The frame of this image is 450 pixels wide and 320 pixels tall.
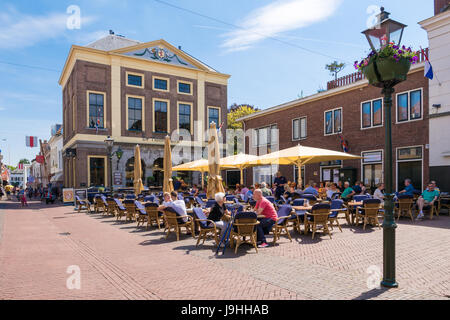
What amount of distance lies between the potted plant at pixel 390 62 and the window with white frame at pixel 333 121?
15.8 meters

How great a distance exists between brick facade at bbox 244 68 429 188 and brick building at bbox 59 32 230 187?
25.2ft

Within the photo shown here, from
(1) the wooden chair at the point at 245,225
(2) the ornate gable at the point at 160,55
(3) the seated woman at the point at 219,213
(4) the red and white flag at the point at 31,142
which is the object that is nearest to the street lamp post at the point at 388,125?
(1) the wooden chair at the point at 245,225

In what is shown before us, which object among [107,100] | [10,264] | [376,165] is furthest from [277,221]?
[107,100]

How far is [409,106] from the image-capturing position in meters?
16.2

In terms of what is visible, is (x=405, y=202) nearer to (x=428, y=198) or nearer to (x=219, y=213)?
(x=428, y=198)

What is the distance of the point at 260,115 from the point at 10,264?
73.2 ft

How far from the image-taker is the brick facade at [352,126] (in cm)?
1564

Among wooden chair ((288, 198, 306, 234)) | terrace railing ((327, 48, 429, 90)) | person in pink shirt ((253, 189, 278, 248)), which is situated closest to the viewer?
person in pink shirt ((253, 189, 278, 248))

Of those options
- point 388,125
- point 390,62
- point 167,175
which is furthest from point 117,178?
point 390,62

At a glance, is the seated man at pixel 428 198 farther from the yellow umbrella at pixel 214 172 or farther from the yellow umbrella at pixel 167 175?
the yellow umbrella at pixel 167 175

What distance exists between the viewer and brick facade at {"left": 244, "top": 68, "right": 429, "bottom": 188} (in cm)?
1564

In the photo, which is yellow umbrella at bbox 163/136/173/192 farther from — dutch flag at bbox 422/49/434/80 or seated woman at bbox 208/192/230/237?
dutch flag at bbox 422/49/434/80

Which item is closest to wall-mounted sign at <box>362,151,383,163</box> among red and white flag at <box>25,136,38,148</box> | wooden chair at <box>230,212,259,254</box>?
wooden chair at <box>230,212,259,254</box>

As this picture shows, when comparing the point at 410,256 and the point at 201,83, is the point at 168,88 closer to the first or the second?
the point at 201,83
